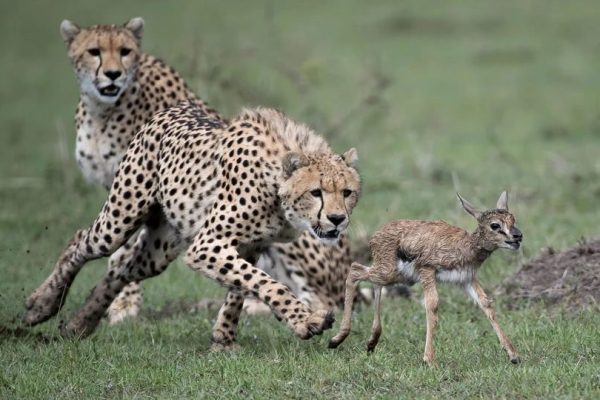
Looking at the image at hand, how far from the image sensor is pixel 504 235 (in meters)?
5.62

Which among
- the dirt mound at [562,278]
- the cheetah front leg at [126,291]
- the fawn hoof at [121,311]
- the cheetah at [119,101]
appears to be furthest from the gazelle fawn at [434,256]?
the fawn hoof at [121,311]

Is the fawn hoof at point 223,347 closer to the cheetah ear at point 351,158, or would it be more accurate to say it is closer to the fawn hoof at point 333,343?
the fawn hoof at point 333,343

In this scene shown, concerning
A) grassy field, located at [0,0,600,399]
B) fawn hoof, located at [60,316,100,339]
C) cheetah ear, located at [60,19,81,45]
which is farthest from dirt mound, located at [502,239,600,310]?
cheetah ear, located at [60,19,81,45]

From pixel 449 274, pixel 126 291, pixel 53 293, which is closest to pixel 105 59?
pixel 126 291

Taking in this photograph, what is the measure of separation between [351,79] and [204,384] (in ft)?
37.7

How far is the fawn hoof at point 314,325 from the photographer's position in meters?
5.86

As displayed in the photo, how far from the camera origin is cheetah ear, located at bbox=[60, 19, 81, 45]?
27.6ft

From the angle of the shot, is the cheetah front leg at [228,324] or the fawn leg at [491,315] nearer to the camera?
the fawn leg at [491,315]

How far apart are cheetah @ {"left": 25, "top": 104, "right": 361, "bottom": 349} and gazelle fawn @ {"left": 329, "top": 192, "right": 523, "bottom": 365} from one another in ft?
0.73

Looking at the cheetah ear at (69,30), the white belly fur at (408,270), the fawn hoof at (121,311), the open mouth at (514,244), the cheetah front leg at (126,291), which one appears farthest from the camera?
the cheetah ear at (69,30)

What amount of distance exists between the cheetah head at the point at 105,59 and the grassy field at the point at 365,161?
1.18 metres

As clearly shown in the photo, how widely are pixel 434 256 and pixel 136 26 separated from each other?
3403mm

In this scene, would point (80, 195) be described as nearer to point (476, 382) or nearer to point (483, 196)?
point (483, 196)

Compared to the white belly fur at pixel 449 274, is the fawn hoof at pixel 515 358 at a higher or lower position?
lower
